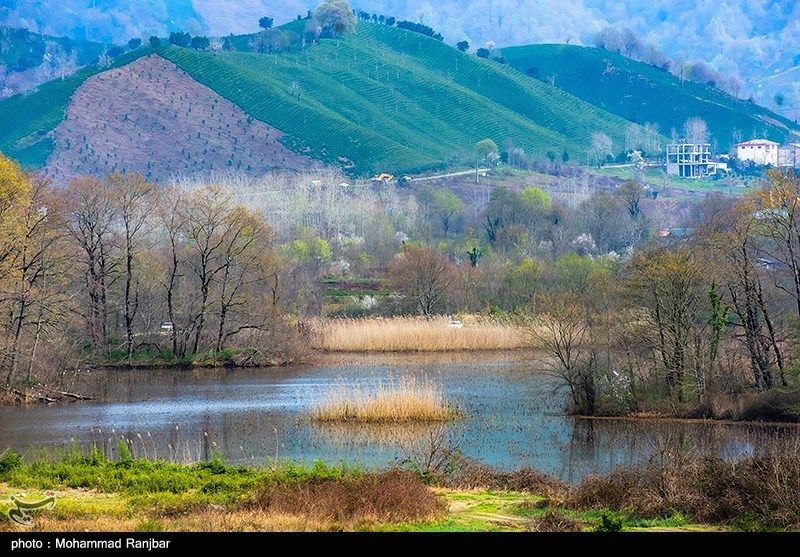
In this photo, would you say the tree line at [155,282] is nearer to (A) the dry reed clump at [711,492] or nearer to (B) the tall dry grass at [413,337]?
(B) the tall dry grass at [413,337]

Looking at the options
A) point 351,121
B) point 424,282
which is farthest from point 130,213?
point 351,121

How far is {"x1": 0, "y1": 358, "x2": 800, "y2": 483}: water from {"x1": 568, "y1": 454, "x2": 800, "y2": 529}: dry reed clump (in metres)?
4.54

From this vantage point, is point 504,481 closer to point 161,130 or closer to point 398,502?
point 398,502

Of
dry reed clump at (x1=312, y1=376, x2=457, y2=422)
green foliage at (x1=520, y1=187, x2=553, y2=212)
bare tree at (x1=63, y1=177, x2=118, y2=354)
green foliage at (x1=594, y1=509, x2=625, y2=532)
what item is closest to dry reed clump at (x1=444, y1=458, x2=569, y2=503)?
green foliage at (x1=594, y1=509, x2=625, y2=532)

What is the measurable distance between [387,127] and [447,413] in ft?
505

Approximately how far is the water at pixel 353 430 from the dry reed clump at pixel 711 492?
4540mm

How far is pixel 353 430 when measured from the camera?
32438 mm

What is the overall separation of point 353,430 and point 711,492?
650 inches

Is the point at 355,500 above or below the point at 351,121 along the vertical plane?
below

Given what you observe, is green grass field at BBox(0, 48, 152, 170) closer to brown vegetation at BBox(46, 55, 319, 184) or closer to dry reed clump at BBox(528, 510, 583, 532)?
brown vegetation at BBox(46, 55, 319, 184)

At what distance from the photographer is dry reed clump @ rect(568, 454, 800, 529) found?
15977mm

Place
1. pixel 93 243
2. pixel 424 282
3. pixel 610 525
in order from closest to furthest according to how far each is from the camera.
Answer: pixel 610 525 → pixel 93 243 → pixel 424 282

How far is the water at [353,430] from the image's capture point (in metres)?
27.5
